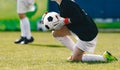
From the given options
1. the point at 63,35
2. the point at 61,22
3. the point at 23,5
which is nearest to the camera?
the point at 61,22

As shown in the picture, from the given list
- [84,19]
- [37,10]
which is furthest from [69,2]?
[37,10]

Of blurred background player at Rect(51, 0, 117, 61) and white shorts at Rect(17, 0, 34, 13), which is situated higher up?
blurred background player at Rect(51, 0, 117, 61)

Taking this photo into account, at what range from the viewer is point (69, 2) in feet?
20.8

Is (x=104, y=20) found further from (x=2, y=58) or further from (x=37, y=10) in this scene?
(x=2, y=58)

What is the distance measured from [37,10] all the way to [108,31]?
2.52 meters

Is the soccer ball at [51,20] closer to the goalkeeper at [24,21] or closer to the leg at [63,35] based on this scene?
the leg at [63,35]

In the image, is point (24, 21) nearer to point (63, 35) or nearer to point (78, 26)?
point (63, 35)

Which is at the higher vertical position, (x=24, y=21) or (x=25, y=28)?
(x=24, y=21)

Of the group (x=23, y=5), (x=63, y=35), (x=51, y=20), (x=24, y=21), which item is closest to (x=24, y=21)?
→ (x=24, y=21)

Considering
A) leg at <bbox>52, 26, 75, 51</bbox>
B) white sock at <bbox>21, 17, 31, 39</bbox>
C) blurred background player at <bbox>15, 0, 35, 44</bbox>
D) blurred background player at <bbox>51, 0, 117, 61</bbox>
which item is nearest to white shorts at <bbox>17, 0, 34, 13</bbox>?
blurred background player at <bbox>15, 0, 35, 44</bbox>

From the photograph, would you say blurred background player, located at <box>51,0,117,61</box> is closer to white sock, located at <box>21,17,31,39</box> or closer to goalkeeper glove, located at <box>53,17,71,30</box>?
goalkeeper glove, located at <box>53,17,71,30</box>

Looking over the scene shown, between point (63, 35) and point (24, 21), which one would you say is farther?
point (24, 21)

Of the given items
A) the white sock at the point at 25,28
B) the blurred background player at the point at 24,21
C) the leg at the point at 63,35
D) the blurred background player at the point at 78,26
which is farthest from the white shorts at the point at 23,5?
the blurred background player at the point at 78,26

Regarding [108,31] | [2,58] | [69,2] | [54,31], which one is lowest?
[108,31]
